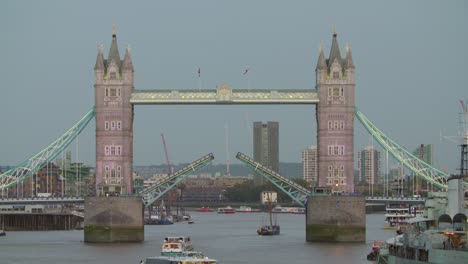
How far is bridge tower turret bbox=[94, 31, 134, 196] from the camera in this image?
10288 cm

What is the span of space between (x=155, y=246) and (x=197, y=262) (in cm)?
3167

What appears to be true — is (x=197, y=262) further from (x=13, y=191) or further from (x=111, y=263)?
(x=13, y=191)

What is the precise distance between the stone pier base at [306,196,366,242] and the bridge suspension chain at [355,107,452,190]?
7.97m

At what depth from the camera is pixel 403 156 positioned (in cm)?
10669

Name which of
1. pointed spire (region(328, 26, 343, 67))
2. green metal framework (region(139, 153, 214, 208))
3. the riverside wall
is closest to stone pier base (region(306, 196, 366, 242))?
green metal framework (region(139, 153, 214, 208))

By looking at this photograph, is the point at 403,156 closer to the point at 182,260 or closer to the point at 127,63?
the point at 127,63

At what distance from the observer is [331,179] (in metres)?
103

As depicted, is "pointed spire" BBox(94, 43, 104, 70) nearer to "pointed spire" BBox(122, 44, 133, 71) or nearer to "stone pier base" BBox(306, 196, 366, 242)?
"pointed spire" BBox(122, 44, 133, 71)

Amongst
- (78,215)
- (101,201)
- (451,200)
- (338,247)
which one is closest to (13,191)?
(78,215)

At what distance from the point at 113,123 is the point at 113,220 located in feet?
28.9

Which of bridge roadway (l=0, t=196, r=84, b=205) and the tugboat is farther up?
bridge roadway (l=0, t=196, r=84, b=205)

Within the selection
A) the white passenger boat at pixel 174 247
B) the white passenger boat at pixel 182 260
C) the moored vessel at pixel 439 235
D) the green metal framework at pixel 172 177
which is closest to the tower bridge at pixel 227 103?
the green metal framework at pixel 172 177

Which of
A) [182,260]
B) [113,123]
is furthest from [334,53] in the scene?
[182,260]

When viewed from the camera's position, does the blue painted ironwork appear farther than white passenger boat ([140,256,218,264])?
Yes
